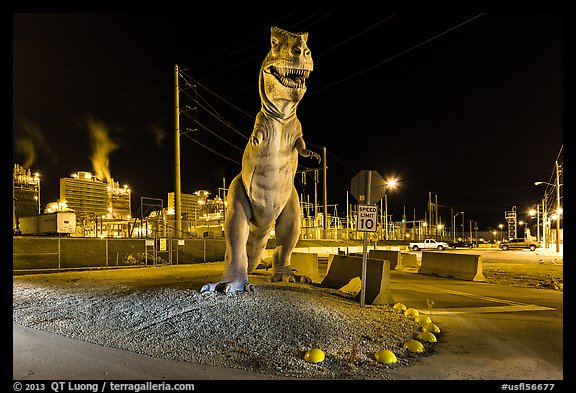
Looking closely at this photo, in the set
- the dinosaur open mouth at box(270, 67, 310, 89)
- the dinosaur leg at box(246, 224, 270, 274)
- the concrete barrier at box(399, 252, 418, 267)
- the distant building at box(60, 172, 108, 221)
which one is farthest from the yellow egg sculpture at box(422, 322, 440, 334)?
the distant building at box(60, 172, 108, 221)

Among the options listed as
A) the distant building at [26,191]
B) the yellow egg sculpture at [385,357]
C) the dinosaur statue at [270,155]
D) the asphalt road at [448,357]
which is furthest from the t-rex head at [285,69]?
the distant building at [26,191]

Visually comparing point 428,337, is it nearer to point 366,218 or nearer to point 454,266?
point 366,218

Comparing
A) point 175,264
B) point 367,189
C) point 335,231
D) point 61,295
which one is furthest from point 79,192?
point 367,189

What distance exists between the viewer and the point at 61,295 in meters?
10.1

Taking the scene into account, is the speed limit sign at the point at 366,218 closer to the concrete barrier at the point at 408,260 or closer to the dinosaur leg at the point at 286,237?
the dinosaur leg at the point at 286,237

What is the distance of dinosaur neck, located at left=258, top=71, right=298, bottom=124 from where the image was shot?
28.1ft

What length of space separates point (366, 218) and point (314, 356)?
3.73 meters

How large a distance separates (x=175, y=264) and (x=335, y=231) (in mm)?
36568

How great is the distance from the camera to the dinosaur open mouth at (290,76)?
26.9ft

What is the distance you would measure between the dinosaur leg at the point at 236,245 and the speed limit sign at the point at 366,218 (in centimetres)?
228

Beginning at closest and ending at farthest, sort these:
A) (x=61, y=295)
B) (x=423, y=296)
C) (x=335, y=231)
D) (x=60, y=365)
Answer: (x=60, y=365)
(x=61, y=295)
(x=423, y=296)
(x=335, y=231)

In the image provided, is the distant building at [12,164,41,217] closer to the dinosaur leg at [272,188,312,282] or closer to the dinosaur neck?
the dinosaur leg at [272,188,312,282]
